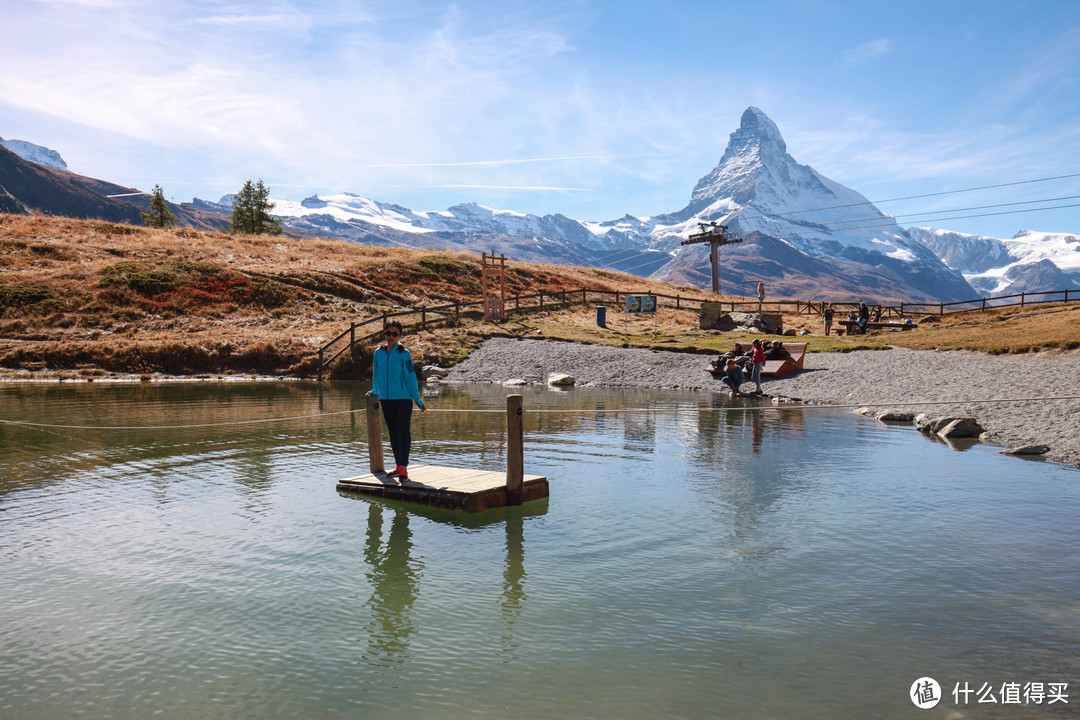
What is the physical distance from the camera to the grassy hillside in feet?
138

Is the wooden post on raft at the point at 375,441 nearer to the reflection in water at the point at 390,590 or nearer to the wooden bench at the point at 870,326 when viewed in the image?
the reflection in water at the point at 390,590

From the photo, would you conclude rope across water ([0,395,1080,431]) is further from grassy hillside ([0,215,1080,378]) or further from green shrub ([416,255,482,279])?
green shrub ([416,255,482,279])

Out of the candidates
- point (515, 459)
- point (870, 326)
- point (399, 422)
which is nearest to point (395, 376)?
point (399, 422)

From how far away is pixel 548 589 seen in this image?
29.4ft

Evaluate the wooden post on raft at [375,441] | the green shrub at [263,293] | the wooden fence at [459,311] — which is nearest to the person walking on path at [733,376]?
the wooden fence at [459,311]

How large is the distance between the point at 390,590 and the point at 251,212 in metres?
109

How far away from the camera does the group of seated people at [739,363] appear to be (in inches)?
1288

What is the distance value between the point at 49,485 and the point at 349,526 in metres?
7.16

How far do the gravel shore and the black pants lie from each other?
40.5 ft

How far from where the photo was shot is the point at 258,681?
6.62 metres

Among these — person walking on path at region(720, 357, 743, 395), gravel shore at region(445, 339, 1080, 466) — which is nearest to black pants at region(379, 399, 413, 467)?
gravel shore at region(445, 339, 1080, 466)

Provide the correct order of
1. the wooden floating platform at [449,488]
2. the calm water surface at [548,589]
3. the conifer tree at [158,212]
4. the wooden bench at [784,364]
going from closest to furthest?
the calm water surface at [548,589] → the wooden floating platform at [449,488] → the wooden bench at [784,364] → the conifer tree at [158,212]

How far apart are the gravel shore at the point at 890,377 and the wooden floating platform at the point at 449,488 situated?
34.8 ft

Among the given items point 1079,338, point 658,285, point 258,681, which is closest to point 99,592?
point 258,681
